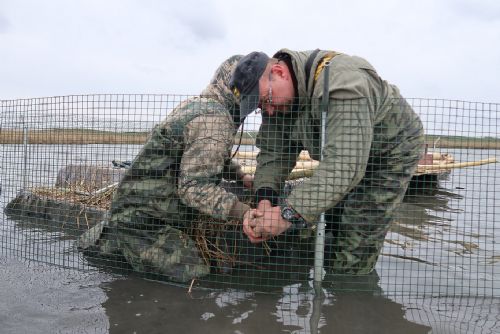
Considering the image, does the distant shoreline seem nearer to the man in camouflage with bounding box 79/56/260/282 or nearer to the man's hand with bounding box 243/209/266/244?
the man in camouflage with bounding box 79/56/260/282

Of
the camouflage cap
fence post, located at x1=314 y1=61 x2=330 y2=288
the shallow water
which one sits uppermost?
the camouflage cap

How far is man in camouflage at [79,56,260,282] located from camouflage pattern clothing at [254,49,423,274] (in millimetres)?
442

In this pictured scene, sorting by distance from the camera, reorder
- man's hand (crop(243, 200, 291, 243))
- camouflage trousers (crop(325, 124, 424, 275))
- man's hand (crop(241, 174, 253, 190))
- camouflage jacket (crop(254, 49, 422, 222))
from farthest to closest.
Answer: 1. man's hand (crop(241, 174, 253, 190))
2. camouflage trousers (crop(325, 124, 424, 275))
3. man's hand (crop(243, 200, 291, 243))
4. camouflage jacket (crop(254, 49, 422, 222))

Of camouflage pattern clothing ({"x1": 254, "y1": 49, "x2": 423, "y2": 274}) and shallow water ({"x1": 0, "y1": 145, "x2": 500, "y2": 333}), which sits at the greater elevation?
camouflage pattern clothing ({"x1": 254, "y1": 49, "x2": 423, "y2": 274})

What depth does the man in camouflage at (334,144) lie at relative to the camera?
2992 mm

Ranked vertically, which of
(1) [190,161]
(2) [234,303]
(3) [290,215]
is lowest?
(2) [234,303]

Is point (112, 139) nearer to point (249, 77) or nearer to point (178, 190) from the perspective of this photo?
point (178, 190)

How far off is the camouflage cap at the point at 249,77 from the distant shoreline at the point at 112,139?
0.68 m

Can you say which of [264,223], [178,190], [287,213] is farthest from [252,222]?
[178,190]

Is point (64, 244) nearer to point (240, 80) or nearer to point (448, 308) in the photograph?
point (240, 80)

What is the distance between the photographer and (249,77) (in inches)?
125

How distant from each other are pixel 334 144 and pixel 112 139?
2.22 metres

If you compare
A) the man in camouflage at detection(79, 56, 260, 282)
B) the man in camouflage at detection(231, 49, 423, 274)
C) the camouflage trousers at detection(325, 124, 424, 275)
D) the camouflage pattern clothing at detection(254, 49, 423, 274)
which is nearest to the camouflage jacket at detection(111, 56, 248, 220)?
the man in camouflage at detection(79, 56, 260, 282)

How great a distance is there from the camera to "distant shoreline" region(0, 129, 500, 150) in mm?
3685
